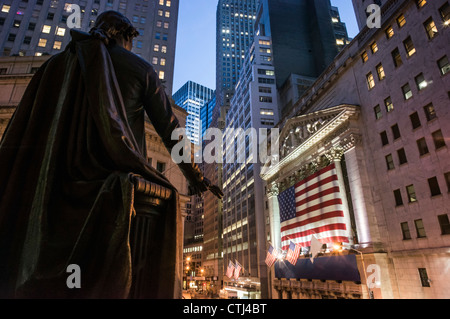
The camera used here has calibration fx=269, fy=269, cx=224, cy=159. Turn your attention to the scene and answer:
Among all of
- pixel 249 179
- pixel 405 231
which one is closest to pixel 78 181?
pixel 405 231

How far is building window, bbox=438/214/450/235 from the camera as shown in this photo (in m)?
22.0

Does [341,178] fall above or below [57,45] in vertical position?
below

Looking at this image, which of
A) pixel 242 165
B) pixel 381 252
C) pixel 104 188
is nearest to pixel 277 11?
pixel 242 165

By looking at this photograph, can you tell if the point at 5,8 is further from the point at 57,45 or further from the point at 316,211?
A: the point at 316,211

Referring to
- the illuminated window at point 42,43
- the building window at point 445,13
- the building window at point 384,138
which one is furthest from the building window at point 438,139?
the illuminated window at point 42,43

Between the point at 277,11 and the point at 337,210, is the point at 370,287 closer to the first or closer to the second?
the point at 337,210

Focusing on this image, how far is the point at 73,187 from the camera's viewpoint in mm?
2170

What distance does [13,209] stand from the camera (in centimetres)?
213

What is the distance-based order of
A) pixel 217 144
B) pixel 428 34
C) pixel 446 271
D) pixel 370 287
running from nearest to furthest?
pixel 446 271
pixel 428 34
pixel 370 287
pixel 217 144

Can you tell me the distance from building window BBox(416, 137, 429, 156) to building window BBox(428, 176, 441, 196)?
99.3 inches

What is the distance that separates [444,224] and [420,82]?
43.0 ft

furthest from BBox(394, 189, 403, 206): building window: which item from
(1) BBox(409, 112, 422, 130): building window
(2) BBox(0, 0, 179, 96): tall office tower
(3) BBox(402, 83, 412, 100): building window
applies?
(2) BBox(0, 0, 179, 96): tall office tower

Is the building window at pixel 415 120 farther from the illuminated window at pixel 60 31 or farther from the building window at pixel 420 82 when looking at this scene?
the illuminated window at pixel 60 31

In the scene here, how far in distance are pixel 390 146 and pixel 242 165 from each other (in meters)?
52.4
